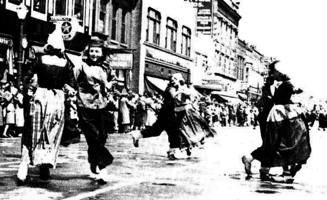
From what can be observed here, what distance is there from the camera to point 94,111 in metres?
8.41

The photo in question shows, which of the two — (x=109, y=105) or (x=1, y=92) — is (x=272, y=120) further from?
(x=1, y=92)

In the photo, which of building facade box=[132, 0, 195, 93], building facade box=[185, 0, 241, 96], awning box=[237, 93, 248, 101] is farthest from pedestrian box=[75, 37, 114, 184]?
awning box=[237, 93, 248, 101]

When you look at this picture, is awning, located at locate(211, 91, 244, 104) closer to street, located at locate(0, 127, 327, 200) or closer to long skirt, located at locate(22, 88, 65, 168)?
street, located at locate(0, 127, 327, 200)

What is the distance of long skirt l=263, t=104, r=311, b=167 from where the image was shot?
952 centimetres

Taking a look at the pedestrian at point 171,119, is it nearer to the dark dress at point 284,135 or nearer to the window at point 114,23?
the dark dress at point 284,135

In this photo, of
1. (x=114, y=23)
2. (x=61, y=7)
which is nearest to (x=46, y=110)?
(x=61, y=7)

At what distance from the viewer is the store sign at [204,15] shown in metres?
63.3

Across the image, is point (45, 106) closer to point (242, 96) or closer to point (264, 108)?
point (264, 108)

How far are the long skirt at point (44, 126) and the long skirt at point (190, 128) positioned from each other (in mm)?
5989

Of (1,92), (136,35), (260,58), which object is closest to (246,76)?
(260,58)

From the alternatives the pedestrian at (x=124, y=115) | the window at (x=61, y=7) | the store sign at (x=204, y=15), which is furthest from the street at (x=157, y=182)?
the store sign at (x=204, y=15)

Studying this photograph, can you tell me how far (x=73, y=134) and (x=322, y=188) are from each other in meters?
3.55

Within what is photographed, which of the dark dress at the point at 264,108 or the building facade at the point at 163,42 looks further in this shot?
the building facade at the point at 163,42

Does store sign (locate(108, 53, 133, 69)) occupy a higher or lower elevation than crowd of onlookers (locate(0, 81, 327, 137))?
higher
